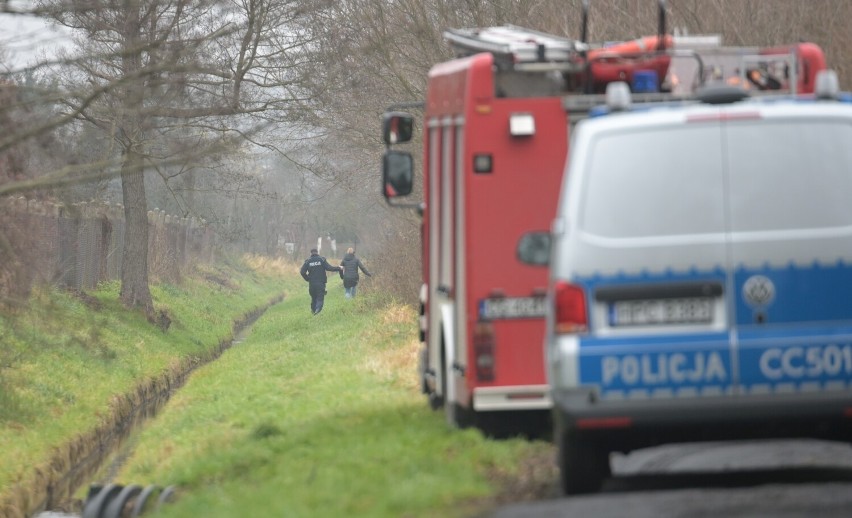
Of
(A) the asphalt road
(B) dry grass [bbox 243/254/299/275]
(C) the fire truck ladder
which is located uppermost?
(C) the fire truck ladder

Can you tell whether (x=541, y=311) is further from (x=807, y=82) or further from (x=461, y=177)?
(x=807, y=82)

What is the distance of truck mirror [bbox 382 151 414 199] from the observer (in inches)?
502

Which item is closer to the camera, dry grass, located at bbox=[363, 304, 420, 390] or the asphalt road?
the asphalt road

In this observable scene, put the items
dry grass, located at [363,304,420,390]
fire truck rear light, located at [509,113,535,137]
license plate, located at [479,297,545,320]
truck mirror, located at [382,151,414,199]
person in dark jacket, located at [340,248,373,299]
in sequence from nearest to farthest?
→ fire truck rear light, located at [509,113,535,137], license plate, located at [479,297,545,320], truck mirror, located at [382,151,414,199], dry grass, located at [363,304,420,390], person in dark jacket, located at [340,248,373,299]

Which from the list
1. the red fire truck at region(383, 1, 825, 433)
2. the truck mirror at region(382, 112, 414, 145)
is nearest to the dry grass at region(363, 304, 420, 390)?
the truck mirror at region(382, 112, 414, 145)

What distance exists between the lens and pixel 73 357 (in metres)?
24.7

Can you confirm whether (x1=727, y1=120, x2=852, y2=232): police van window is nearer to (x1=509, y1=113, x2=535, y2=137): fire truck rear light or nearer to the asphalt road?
the asphalt road

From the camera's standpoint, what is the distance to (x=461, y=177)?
10875 millimetres

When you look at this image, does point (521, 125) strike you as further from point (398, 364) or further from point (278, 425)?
point (398, 364)

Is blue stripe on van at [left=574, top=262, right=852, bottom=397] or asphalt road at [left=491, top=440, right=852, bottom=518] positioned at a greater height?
blue stripe on van at [left=574, top=262, right=852, bottom=397]

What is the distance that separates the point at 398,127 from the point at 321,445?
8.80 ft

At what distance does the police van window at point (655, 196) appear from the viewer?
8031 millimetres

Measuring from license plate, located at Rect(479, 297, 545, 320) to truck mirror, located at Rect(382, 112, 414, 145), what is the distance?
2.80 metres

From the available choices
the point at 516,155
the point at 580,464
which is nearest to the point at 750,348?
the point at 580,464
